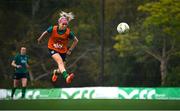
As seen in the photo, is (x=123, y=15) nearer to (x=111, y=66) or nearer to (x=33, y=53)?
(x=111, y=66)

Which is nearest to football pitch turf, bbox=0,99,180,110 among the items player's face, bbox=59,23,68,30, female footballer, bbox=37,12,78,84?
female footballer, bbox=37,12,78,84

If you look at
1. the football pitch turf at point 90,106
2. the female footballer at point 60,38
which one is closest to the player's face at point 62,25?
the female footballer at point 60,38

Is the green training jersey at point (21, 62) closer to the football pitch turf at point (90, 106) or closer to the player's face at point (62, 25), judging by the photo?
the football pitch turf at point (90, 106)

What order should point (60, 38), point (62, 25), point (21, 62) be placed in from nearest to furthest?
1. point (62, 25)
2. point (60, 38)
3. point (21, 62)

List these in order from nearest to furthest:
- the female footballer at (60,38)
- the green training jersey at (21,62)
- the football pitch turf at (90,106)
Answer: the football pitch turf at (90,106) → the female footballer at (60,38) → the green training jersey at (21,62)

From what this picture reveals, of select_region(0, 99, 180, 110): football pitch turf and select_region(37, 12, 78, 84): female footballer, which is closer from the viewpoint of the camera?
select_region(0, 99, 180, 110): football pitch turf

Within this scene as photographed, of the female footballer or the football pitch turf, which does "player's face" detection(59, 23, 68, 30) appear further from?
the football pitch turf

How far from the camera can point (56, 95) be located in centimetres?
2238

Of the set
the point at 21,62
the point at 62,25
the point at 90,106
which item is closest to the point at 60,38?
the point at 62,25

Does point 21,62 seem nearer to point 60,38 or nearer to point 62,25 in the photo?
point 60,38

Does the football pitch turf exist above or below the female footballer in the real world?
below

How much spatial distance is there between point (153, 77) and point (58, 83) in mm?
5178

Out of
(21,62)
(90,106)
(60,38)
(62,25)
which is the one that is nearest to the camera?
(62,25)

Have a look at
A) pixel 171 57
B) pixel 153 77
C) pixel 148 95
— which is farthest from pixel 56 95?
pixel 171 57
